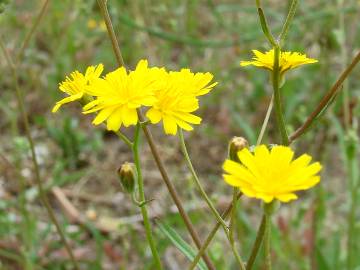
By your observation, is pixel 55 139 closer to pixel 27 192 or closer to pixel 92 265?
pixel 27 192

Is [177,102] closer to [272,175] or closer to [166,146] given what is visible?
[272,175]

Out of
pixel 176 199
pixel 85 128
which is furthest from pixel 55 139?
pixel 176 199

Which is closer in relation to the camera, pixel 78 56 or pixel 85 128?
pixel 85 128

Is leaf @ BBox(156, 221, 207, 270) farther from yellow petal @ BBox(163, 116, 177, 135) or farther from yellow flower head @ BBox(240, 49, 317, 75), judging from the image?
yellow flower head @ BBox(240, 49, 317, 75)

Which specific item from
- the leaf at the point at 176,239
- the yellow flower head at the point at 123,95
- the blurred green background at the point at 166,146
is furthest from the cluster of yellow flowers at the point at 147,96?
the blurred green background at the point at 166,146

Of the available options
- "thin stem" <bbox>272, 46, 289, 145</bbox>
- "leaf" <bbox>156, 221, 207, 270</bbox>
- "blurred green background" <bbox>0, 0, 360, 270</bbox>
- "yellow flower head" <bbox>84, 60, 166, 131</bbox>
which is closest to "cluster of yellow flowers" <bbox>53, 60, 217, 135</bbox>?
"yellow flower head" <bbox>84, 60, 166, 131</bbox>

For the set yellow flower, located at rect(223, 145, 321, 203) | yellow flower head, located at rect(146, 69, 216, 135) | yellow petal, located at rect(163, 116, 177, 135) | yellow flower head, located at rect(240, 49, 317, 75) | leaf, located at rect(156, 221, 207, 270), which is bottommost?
leaf, located at rect(156, 221, 207, 270)

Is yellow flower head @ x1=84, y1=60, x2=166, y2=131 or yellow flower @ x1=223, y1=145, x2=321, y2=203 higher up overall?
yellow flower head @ x1=84, y1=60, x2=166, y2=131
